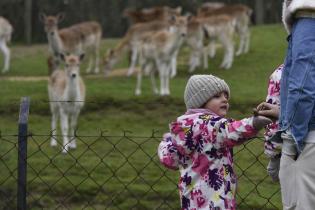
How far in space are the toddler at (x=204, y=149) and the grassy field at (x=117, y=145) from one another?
0.70 metres

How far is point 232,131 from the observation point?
376cm

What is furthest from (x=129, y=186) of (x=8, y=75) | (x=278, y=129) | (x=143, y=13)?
(x=143, y=13)

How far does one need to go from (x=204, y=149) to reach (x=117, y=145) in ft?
19.3

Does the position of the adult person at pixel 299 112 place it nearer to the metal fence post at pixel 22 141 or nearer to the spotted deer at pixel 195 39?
the metal fence post at pixel 22 141

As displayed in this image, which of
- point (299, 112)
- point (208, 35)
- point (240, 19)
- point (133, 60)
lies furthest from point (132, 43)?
point (299, 112)

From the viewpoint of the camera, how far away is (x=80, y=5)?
3353 cm

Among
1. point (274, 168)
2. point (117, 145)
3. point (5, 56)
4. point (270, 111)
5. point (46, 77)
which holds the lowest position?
point (46, 77)

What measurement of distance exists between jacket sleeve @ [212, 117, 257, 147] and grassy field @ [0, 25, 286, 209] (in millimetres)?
910

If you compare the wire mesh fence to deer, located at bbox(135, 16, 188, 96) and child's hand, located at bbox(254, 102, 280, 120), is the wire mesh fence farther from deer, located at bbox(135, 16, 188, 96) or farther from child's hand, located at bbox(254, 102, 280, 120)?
deer, located at bbox(135, 16, 188, 96)

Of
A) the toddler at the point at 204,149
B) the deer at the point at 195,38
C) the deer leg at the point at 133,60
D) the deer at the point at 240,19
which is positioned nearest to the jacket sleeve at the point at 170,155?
the toddler at the point at 204,149

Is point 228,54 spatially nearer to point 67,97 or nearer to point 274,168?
point 67,97

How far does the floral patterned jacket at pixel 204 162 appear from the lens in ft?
12.8

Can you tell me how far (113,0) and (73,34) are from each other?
15.5m

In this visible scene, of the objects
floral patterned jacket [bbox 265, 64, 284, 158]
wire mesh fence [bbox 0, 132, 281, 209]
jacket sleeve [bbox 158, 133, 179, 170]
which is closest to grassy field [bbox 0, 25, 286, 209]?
wire mesh fence [bbox 0, 132, 281, 209]
